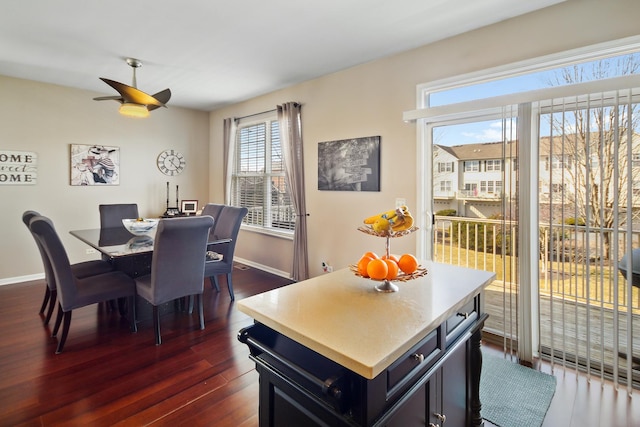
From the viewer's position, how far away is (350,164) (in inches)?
147

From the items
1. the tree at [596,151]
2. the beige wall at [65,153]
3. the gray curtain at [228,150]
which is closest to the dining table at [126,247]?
the beige wall at [65,153]

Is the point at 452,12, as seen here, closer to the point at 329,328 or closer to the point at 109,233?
the point at 329,328

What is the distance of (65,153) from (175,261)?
10.7ft

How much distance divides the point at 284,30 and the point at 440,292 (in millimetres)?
2564

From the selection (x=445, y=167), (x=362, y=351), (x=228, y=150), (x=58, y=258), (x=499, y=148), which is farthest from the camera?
(x=228, y=150)

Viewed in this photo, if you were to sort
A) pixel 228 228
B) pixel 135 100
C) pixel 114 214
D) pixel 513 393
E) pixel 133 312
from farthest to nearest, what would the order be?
pixel 114 214 → pixel 228 228 → pixel 135 100 → pixel 133 312 → pixel 513 393

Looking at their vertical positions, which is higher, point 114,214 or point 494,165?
point 494,165

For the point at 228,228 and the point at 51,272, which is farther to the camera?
the point at 228,228

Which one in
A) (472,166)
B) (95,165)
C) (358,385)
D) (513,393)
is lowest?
(513,393)

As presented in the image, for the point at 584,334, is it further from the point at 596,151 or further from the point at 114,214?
the point at 114,214

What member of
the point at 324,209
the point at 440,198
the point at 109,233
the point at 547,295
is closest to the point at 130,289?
the point at 109,233

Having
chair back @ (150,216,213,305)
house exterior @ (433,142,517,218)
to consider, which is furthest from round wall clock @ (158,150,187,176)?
house exterior @ (433,142,517,218)

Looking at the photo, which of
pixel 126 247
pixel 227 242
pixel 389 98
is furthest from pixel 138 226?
pixel 389 98

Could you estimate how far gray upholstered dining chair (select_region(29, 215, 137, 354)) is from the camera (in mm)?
2439
